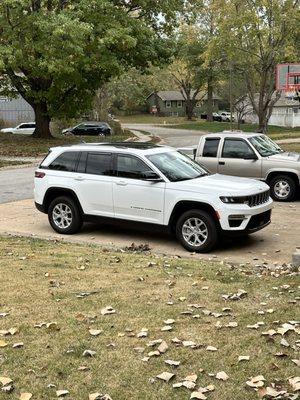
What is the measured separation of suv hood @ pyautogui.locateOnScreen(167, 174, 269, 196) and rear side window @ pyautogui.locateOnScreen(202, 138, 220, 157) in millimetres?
Result: 4801

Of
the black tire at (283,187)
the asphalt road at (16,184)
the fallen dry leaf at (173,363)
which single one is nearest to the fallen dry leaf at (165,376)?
the fallen dry leaf at (173,363)

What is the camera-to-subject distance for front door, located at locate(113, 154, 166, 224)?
9.56 metres

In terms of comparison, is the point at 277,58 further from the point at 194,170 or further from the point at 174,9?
the point at 194,170

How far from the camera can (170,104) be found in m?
110

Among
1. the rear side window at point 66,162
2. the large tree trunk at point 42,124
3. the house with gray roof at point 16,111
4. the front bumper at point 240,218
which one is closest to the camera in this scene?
the front bumper at point 240,218

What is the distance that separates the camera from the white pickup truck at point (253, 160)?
1396 centimetres

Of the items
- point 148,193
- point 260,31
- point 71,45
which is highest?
point 260,31

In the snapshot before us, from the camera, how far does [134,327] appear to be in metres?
5.07

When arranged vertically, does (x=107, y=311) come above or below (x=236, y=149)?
below

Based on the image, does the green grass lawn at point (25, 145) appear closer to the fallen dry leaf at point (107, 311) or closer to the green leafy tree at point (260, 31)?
the green leafy tree at point (260, 31)

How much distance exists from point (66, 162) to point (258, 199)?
3627 mm

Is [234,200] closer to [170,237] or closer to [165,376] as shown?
[170,237]

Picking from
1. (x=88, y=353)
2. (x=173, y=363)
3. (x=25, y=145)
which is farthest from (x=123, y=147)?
(x=25, y=145)

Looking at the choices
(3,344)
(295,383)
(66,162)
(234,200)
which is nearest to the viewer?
(295,383)
